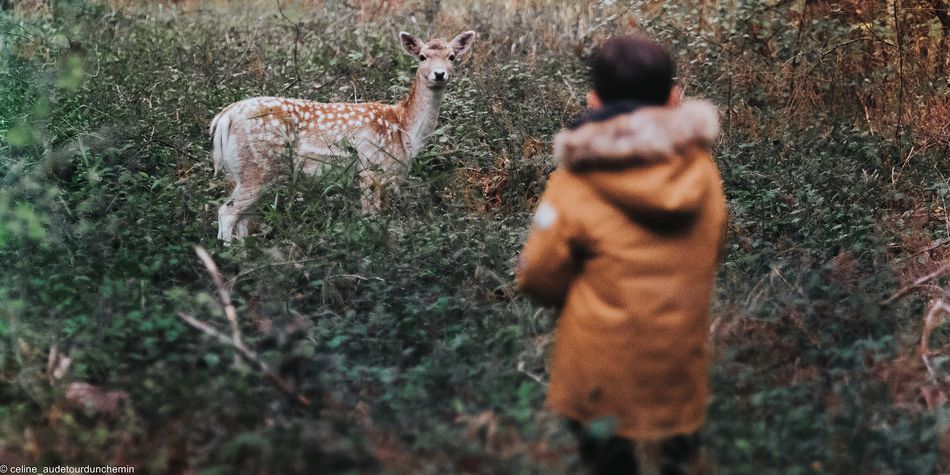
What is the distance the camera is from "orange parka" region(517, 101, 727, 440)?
→ 299cm

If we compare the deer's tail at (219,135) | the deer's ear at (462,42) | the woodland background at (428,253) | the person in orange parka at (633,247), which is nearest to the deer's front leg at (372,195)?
the woodland background at (428,253)

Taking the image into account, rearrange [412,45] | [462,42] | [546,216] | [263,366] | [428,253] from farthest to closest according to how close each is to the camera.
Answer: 1. [462,42]
2. [412,45]
3. [428,253]
4. [263,366]
5. [546,216]

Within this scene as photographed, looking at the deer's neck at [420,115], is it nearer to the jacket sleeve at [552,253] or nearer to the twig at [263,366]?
the twig at [263,366]

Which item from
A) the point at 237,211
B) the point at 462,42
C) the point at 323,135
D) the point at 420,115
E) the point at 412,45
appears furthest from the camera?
the point at 462,42

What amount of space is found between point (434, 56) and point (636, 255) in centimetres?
549

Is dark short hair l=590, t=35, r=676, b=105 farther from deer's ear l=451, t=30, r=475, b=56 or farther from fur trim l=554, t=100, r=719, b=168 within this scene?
deer's ear l=451, t=30, r=475, b=56

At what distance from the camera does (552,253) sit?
311 centimetres

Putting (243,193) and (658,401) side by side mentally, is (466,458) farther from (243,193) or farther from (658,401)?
(243,193)

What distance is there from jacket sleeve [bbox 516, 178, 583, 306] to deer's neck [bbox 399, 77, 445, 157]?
5.01m

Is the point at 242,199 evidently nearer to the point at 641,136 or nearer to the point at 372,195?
the point at 372,195

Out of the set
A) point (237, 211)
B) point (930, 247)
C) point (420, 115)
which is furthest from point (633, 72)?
point (420, 115)

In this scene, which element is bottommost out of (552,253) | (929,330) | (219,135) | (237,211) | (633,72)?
(237,211)

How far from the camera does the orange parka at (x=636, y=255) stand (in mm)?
2994

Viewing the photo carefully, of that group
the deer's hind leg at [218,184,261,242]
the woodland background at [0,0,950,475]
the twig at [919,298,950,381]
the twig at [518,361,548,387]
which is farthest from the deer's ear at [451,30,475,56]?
the twig at [518,361,548,387]
